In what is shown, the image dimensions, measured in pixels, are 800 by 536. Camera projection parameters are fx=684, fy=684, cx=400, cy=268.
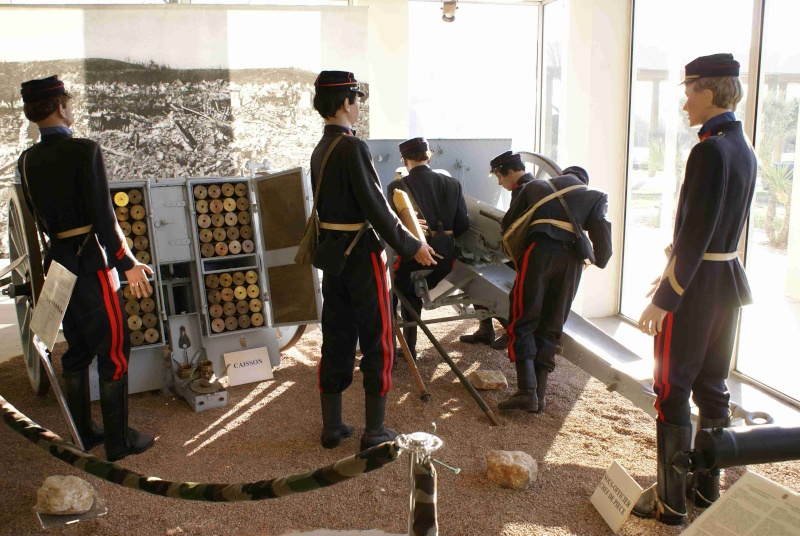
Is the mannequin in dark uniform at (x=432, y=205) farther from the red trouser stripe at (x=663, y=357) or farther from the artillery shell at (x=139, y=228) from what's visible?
the red trouser stripe at (x=663, y=357)

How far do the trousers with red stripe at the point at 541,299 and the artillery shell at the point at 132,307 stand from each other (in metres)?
2.49

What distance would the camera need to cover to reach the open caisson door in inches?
182

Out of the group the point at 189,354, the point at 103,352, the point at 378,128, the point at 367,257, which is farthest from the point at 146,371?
the point at 378,128

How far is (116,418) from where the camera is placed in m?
3.59

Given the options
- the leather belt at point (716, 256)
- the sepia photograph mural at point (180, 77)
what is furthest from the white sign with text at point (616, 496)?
the sepia photograph mural at point (180, 77)

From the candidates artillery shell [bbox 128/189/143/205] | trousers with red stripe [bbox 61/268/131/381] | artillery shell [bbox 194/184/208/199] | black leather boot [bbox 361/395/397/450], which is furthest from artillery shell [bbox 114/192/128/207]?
black leather boot [bbox 361/395/397/450]

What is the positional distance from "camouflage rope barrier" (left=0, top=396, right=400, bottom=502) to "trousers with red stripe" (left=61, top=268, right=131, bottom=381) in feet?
3.56

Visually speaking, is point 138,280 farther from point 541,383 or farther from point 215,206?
point 541,383

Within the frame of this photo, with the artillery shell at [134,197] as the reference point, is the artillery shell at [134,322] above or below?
below

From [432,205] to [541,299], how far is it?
Result: 1239mm

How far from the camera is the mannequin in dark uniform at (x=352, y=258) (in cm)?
332

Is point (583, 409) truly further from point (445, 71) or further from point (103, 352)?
point (445, 71)

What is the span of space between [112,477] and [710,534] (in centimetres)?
177

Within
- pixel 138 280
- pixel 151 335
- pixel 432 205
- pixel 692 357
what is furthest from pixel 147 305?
pixel 692 357
